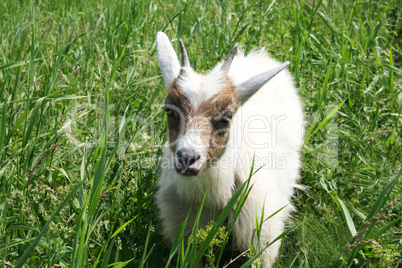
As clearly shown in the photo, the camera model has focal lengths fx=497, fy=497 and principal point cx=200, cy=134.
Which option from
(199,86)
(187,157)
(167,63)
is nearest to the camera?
(187,157)

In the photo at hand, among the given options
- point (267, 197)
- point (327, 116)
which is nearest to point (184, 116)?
point (267, 197)

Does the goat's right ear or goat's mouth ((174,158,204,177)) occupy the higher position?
the goat's right ear

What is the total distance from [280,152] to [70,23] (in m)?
2.41

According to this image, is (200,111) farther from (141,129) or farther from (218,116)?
(141,129)

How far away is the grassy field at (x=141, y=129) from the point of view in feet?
9.28

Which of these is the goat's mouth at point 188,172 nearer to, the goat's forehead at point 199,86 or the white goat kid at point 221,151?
the white goat kid at point 221,151

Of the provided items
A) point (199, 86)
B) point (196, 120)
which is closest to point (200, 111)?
point (196, 120)

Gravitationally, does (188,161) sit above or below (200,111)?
below

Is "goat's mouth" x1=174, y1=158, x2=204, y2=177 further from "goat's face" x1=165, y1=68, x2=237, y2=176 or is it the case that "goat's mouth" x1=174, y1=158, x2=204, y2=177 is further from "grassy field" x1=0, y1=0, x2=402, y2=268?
"grassy field" x1=0, y1=0, x2=402, y2=268

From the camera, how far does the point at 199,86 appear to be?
314 cm

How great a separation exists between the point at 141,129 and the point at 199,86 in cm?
59

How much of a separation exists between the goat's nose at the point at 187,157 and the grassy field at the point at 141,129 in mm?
357

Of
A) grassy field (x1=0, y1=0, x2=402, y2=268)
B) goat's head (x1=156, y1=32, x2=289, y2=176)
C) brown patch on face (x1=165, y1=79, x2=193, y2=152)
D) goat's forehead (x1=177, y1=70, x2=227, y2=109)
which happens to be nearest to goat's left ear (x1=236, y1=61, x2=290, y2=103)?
goat's head (x1=156, y1=32, x2=289, y2=176)

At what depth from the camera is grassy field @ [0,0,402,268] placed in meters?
2.83
